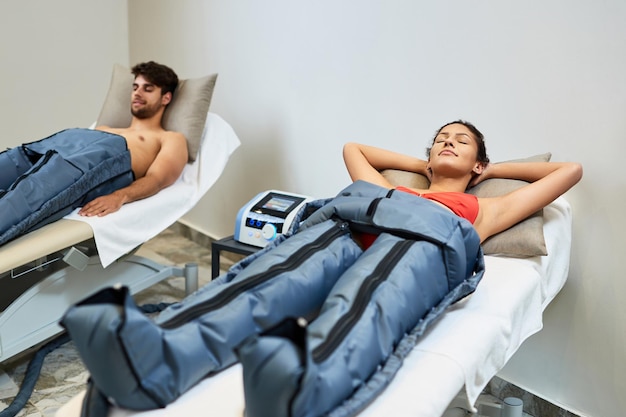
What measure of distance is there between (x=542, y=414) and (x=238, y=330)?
52.5 inches

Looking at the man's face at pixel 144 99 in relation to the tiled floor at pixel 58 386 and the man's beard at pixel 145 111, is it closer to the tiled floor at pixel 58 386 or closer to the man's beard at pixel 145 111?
the man's beard at pixel 145 111

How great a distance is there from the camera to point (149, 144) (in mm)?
2623

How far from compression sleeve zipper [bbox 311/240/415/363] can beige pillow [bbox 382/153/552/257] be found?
1.40ft

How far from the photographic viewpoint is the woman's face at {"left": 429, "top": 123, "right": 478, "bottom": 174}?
1.92 meters

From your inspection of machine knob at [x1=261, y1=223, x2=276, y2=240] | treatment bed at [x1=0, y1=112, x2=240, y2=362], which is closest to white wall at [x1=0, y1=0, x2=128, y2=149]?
treatment bed at [x1=0, y1=112, x2=240, y2=362]

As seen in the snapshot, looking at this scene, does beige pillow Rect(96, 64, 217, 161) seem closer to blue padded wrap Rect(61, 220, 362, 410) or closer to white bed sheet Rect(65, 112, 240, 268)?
white bed sheet Rect(65, 112, 240, 268)

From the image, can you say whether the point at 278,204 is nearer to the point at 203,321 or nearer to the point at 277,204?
the point at 277,204

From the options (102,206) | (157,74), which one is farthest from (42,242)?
(157,74)

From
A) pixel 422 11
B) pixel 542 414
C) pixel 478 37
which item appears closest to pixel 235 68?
pixel 422 11

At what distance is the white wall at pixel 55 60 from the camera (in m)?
3.53

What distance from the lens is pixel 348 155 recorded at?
7.07ft

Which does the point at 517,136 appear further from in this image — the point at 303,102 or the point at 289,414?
the point at 289,414

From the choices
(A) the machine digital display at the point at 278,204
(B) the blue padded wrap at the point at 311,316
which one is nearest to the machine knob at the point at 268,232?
(A) the machine digital display at the point at 278,204

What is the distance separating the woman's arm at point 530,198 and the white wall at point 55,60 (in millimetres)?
2838
